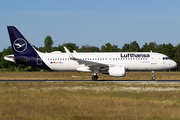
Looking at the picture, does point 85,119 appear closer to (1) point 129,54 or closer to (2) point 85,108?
(2) point 85,108

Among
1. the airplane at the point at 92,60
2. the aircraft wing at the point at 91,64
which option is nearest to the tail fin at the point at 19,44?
the airplane at the point at 92,60

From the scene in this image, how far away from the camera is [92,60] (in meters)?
32.1

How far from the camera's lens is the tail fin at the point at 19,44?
3328 centimetres

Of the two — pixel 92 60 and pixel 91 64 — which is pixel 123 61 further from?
pixel 91 64

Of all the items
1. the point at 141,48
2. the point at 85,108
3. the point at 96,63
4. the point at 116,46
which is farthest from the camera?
the point at 141,48

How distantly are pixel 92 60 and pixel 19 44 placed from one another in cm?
1044

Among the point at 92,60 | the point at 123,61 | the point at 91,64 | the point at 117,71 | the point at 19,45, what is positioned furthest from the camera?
the point at 19,45

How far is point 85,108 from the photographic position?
39.2 feet

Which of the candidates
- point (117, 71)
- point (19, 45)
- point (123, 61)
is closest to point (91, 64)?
point (117, 71)

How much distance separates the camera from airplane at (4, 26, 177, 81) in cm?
3117

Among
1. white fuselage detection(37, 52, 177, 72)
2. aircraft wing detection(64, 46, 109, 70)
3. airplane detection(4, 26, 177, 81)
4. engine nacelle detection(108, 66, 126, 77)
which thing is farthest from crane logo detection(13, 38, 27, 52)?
engine nacelle detection(108, 66, 126, 77)

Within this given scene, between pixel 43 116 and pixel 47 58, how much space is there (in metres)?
23.4

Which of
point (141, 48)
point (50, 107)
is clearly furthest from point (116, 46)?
point (50, 107)

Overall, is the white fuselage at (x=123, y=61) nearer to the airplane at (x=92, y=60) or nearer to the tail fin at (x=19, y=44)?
the airplane at (x=92, y=60)
